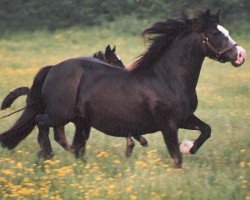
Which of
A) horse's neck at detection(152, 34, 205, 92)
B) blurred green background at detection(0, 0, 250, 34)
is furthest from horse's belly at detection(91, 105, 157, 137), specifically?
blurred green background at detection(0, 0, 250, 34)

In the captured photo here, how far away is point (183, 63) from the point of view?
24.8 ft

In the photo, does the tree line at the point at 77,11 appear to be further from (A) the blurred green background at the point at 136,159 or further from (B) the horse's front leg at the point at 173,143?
(B) the horse's front leg at the point at 173,143

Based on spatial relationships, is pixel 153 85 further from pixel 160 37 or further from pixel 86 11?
pixel 86 11

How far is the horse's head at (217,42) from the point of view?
7.40 meters

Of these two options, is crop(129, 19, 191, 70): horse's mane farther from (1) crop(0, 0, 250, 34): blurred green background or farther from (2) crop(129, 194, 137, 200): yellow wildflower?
(1) crop(0, 0, 250, 34): blurred green background

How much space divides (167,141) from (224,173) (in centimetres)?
84

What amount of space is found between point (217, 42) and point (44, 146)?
2714mm

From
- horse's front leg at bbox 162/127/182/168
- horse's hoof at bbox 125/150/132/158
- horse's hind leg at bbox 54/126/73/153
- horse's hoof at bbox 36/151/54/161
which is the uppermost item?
→ horse's front leg at bbox 162/127/182/168

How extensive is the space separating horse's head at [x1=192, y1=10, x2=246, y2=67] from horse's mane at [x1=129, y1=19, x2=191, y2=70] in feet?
0.92

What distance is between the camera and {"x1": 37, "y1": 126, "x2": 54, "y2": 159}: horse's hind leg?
822 centimetres

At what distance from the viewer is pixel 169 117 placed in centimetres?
734

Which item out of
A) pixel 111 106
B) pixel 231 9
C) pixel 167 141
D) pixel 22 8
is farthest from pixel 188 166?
pixel 22 8

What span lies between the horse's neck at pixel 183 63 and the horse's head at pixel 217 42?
0.38 feet

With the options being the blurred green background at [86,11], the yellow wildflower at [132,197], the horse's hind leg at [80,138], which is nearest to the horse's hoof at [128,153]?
the horse's hind leg at [80,138]
